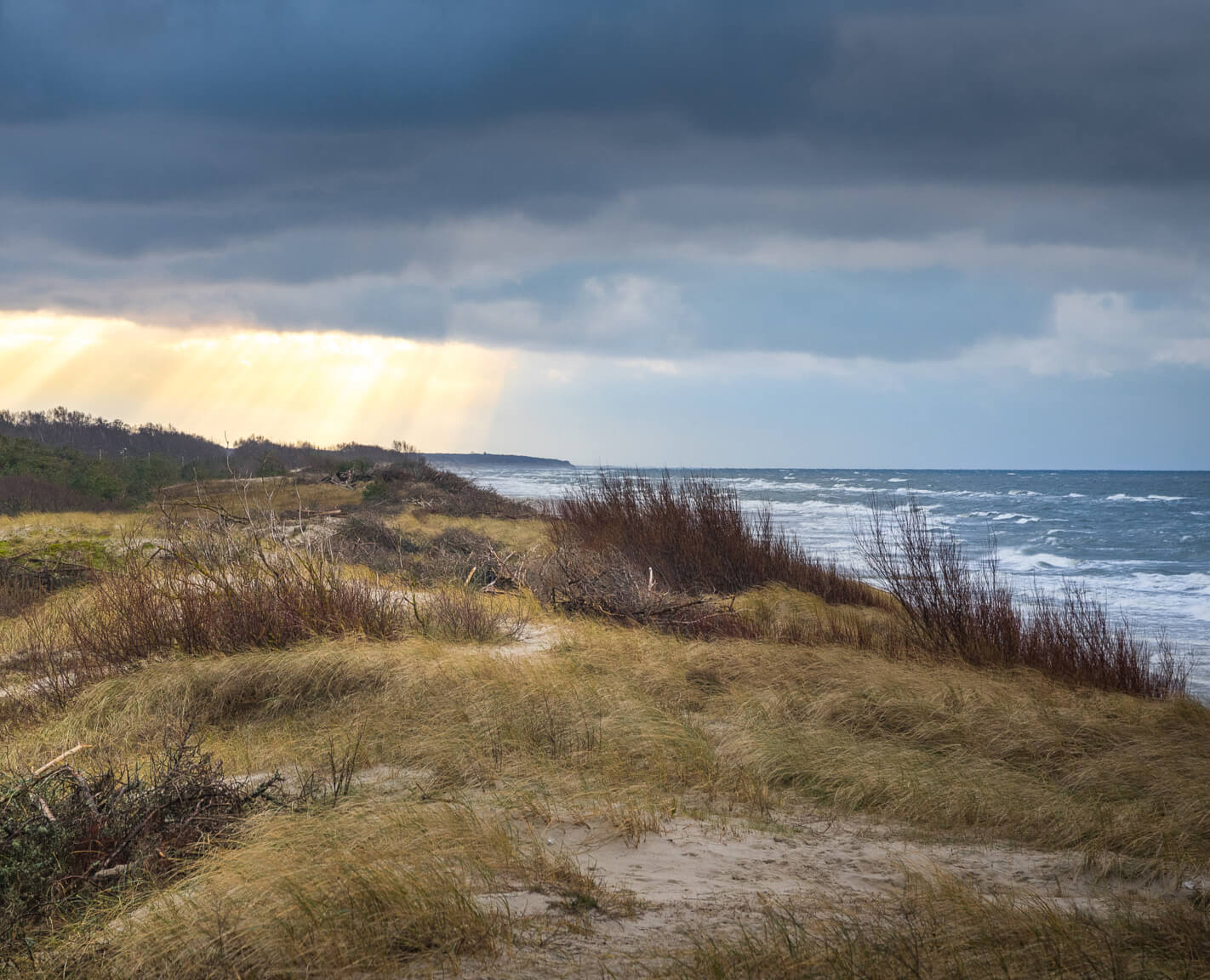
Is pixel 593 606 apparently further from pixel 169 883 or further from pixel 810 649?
A: pixel 169 883

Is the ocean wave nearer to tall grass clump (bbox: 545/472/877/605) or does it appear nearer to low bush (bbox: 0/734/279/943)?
tall grass clump (bbox: 545/472/877/605)

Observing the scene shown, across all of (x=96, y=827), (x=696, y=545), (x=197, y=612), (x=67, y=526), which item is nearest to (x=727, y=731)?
(x=96, y=827)

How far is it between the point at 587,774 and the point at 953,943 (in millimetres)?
2398

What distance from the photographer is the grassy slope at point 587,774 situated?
8.71 feet

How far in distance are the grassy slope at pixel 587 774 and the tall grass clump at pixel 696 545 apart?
12.8 feet

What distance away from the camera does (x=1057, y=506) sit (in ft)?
137

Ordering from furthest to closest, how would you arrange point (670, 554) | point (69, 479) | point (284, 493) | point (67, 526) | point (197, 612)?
1. point (69, 479)
2. point (284, 493)
3. point (67, 526)
4. point (670, 554)
5. point (197, 612)

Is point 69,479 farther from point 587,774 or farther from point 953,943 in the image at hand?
point 953,943

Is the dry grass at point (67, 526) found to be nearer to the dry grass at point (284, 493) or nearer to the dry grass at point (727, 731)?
the dry grass at point (284, 493)

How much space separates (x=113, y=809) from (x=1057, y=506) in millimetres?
44455

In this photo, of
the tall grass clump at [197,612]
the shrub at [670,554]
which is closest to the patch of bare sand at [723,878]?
the tall grass clump at [197,612]

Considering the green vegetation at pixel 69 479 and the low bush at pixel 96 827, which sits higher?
the green vegetation at pixel 69 479

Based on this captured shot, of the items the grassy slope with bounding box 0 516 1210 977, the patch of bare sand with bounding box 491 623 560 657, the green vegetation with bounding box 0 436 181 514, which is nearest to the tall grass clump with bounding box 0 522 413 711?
the grassy slope with bounding box 0 516 1210 977

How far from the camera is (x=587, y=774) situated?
480 centimetres
